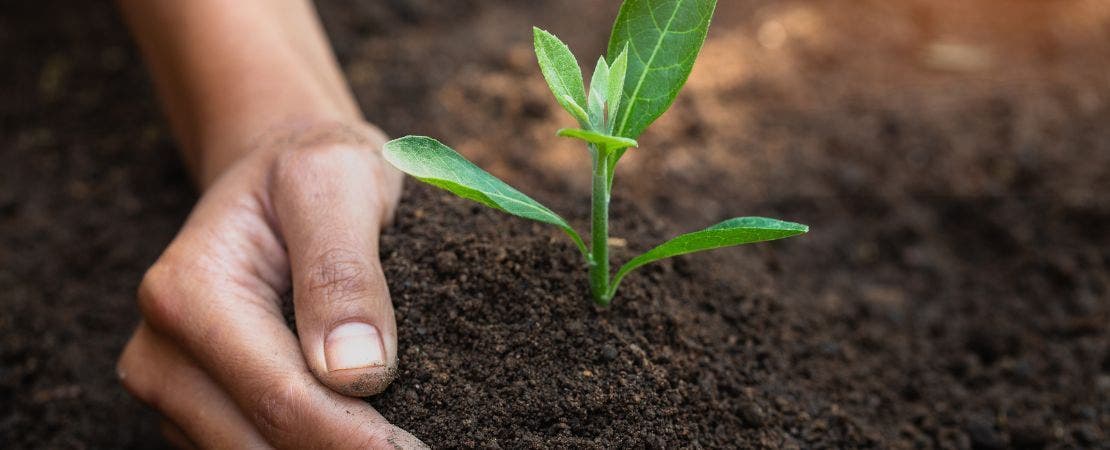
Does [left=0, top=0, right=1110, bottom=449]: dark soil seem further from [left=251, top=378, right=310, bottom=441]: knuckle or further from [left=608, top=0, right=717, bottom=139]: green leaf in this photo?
[left=608, top=0, right=717, bottom=139]: green leaf

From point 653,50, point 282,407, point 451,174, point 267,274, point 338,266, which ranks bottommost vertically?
point 282,407

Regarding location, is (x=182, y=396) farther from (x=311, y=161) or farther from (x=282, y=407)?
(x=311, y=161)

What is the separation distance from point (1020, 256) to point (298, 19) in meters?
2.09

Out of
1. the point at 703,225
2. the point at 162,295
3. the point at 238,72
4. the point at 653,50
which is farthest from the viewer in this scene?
the point at 703,225

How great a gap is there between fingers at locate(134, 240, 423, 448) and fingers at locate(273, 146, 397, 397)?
0.04m

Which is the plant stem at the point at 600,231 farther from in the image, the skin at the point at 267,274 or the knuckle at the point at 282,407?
the knuckle at the point at 282,407

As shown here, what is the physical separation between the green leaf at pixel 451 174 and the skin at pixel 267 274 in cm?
29

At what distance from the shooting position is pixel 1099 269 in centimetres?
234

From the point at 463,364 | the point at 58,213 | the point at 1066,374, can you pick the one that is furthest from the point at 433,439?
the point at 58,213

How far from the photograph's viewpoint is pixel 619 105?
1.53m

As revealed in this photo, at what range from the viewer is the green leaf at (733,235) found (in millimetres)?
1322

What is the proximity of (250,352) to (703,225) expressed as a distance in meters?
1.36

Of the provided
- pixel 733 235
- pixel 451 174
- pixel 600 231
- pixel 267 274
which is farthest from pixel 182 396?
pixel 733 235

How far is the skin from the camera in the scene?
149 centimetres
